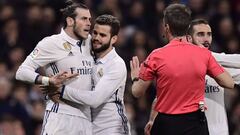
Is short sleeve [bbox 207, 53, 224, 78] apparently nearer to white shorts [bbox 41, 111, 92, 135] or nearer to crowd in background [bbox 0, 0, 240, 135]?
white shorts [bbox 41, 111, 92, 135]

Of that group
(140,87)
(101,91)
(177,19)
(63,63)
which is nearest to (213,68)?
(177,19)

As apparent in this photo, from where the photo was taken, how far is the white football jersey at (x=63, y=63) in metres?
7.09

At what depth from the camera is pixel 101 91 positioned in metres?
7.00

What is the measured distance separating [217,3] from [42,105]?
404cm

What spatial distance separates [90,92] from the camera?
7.01m

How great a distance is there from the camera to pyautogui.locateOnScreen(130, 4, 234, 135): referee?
6.26 metres

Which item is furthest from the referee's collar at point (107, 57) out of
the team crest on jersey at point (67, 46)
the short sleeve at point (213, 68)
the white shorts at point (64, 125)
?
the short sleeve at point (213, 68)

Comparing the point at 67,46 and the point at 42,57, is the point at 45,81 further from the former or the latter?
the point at 67,46

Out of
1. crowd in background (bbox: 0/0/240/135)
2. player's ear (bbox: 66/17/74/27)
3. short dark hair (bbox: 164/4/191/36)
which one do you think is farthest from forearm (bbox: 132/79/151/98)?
crowd in background (bbox: 0/0/240/135)

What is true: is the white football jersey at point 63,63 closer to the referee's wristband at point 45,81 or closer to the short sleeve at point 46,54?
the short sleeve at point 46,54

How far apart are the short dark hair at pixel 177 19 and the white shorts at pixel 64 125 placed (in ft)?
4.56

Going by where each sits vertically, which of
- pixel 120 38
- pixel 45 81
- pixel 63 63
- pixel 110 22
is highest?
pixel 110 22

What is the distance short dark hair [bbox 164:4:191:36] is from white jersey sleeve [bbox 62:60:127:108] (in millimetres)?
1028

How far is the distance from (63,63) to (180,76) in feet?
4.45
